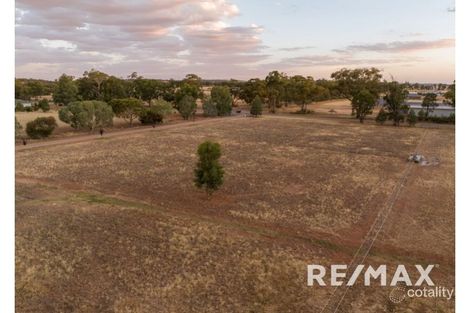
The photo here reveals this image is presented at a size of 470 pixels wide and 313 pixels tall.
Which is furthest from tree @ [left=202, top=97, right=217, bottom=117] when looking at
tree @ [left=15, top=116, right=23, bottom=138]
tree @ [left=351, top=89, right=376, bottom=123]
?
tree @ [left=15, top=116, right=23, bottom=138]

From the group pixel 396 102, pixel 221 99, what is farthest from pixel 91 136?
pixel 396 102

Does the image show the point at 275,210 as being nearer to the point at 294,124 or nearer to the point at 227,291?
the point at 227,291

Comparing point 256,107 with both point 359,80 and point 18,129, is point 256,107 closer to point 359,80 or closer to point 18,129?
point 359,80

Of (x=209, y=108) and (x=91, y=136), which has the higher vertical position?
(x=209, y=108)

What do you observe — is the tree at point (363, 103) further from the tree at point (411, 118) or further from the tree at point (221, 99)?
the tree at point (221, 99)

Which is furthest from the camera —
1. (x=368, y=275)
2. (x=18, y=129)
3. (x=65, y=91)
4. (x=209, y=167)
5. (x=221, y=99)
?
(x=65, y=91)

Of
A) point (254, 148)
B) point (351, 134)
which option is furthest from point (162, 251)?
point (351, 134)
